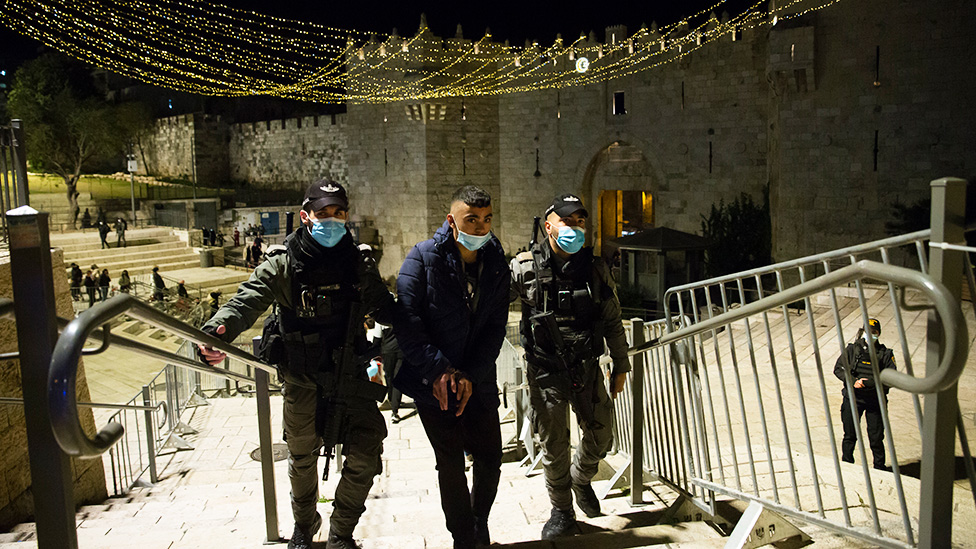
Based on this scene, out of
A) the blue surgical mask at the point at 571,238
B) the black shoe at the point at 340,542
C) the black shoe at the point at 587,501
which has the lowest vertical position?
the black shoe at the point at 587,501

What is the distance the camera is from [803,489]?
9.98ft

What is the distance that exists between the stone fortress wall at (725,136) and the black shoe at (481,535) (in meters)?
10.5

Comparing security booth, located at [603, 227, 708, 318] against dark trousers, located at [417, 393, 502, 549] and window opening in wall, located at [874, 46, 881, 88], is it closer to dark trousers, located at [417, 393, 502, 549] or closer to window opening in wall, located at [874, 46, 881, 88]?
window opening in wall, located at [874, 46, 881, 88]

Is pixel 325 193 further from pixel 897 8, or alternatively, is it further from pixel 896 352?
pixel 897 8

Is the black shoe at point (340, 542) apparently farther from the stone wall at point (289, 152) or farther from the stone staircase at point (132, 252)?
the stone wall at point (289, 152)

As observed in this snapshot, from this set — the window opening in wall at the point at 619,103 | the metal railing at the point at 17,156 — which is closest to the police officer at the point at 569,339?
the metal railing at the point at 17,156

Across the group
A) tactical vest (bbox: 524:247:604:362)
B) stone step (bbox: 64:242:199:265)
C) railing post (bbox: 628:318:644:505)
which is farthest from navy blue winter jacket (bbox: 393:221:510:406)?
stone step (bbox: 64:242:199:265)

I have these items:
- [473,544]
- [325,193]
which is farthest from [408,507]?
[325,193]

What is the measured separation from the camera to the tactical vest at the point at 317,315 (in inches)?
108

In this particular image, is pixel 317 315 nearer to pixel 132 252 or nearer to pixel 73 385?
pixel 73 385

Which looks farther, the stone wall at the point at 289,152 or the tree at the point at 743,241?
the stone wall at the point at 289,152

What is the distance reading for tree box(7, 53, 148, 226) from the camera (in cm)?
2625

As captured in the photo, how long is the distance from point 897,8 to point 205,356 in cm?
1131

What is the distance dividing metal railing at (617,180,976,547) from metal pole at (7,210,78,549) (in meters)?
1.59
